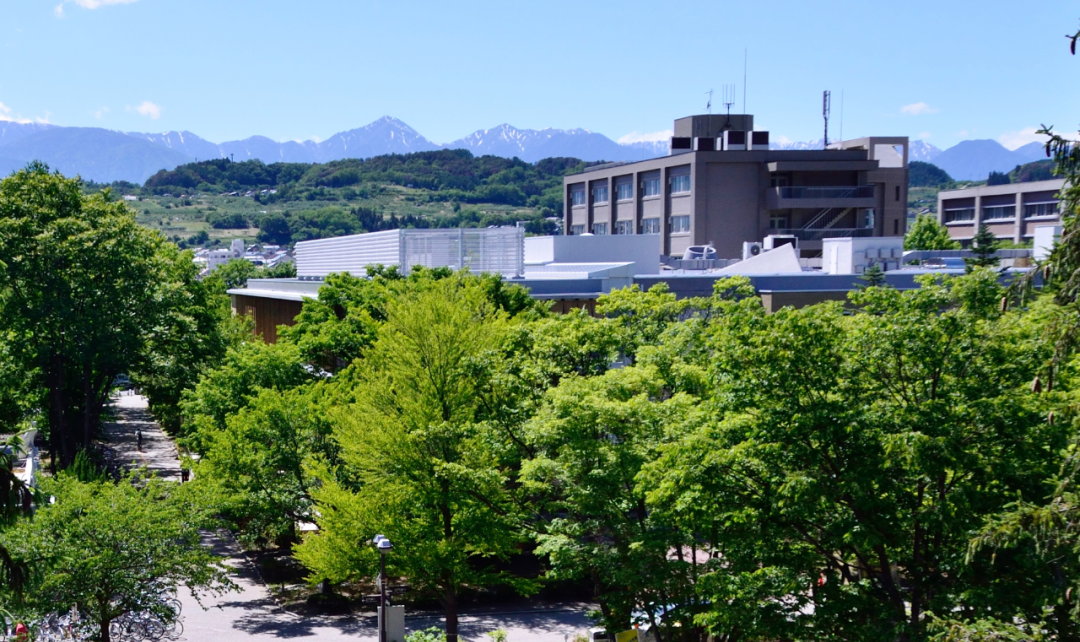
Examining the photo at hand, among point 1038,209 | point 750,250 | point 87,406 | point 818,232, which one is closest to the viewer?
point 87,406

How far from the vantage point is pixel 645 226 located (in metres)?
104

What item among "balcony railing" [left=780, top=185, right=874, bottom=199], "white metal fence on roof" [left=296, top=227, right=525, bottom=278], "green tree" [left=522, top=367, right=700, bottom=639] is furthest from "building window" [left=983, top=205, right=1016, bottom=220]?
"green tree" [left=522, top=367, right=700, bottom=639]

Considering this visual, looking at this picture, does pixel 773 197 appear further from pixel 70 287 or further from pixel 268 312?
pixel 70 287

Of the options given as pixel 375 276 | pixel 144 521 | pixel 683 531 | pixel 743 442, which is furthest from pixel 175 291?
pixel 743 442

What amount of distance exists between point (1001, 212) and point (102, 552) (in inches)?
5795

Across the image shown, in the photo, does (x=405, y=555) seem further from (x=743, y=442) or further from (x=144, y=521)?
(x=743, y=442)

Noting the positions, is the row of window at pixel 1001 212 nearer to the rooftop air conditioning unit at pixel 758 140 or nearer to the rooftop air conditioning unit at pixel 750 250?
the rooftop air conditioning unit at pixel 758 140

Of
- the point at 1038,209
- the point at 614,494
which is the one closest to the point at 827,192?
the point at 1038,209

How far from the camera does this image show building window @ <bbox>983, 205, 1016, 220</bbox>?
142375mm

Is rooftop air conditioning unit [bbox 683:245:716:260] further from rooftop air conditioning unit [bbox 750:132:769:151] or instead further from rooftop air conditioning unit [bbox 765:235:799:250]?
rooftop air conditioning unit [bbox 750:132:769:151]

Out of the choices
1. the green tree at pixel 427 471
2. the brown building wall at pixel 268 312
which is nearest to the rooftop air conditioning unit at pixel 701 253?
the brown building wall at pixel 268 312

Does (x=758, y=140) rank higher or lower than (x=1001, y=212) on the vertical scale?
higher

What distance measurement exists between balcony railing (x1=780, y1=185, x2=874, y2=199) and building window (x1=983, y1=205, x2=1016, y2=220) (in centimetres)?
5877

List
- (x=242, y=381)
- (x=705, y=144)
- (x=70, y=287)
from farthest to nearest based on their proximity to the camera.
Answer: (x=705, y=144)
(x=70, y=287)
(x=242, y=381)
